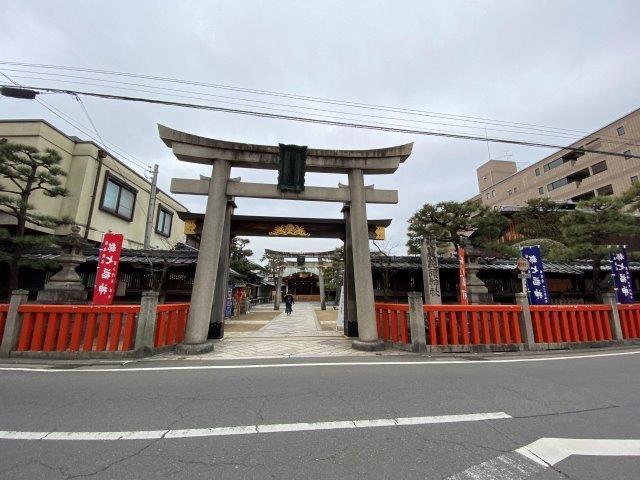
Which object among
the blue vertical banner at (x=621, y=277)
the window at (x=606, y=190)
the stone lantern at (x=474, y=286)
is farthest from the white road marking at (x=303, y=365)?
the window at (x=606, y=190)

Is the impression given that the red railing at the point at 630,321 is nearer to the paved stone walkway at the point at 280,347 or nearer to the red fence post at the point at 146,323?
the paved stone walkway at the point at 280,347

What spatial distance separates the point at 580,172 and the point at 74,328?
55.0 metres

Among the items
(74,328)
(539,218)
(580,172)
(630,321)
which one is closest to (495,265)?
(630,321)

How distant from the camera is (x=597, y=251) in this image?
41.5ft

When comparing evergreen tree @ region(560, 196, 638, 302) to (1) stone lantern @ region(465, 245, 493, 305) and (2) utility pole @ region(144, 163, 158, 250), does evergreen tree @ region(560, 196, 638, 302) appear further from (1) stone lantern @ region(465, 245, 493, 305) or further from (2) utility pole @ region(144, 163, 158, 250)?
(2) utility pole @ region(144, 163, 158, 250)

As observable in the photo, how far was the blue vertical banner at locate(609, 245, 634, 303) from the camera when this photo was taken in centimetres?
1200

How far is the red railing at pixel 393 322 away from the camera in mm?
9148

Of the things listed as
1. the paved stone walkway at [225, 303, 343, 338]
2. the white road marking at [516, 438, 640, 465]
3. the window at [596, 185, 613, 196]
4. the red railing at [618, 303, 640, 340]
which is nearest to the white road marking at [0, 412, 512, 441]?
the white road marking at [516, 438, 640, 465]

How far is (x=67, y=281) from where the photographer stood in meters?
11.3

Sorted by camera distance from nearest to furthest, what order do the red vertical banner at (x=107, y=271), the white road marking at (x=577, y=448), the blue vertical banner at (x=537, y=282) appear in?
1. the white road marking at (x=577, y=448)
2. the red vertical banner at (x=107, y=271)
3. the blue vertical banner at (x=537, y=282)

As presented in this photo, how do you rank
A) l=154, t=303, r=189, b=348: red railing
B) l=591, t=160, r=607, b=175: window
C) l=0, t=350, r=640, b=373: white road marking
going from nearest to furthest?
l=0, t=350, r=640, b=373: white road marking < l=154, t=303, r=189, b=348: red railing < l=591, t=160, r=607, b=175: window

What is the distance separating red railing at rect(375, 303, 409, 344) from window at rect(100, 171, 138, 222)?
53.2 feet

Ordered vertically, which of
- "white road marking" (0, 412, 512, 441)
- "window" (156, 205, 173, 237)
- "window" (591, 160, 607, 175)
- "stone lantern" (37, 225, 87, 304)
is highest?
"window" (591, 160, 607, 175)

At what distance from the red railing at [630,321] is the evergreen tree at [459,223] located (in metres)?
4.94
